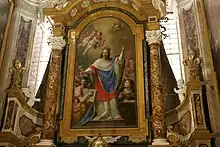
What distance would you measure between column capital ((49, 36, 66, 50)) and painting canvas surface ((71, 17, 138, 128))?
1.11ft

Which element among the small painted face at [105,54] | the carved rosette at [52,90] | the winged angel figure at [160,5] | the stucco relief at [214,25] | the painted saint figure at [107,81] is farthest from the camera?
the winged angel figure at [160,5]

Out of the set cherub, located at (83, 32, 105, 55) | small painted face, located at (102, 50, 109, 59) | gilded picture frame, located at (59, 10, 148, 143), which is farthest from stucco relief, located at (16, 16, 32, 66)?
small painted face, located at (102, 50, 109, 59)

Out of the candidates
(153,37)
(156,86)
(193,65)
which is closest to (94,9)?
(153,37)

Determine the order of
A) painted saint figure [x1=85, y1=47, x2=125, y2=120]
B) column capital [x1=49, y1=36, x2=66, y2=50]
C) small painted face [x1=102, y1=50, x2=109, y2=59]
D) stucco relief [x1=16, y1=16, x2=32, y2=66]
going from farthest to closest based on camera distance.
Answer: stucco relief [x1=16, y1=16, x2=32, y2=66] → column capital [x1=49, y1=36, x2=66, y2=50] → small painted face [x1=102, y1=50, x2=109, y2=59] → painted saint figure [x1=85, y1=47, x2=125, y2=120]

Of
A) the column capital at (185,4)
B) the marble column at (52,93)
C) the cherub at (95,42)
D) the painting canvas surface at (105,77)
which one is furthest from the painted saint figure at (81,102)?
the column capital at (185,4)

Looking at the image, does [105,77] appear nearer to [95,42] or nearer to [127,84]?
[127,84]

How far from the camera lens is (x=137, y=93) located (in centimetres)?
773

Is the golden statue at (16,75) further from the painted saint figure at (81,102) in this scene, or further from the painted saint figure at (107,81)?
the painted saint figure at (107,81)

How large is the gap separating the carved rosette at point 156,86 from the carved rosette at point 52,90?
1963 millimetres

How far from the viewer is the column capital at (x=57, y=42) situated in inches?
333

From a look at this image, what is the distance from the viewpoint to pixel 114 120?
24.6 feet

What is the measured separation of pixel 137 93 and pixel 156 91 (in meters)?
0.39

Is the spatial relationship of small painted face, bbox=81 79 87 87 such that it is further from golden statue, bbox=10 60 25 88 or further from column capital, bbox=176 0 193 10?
column capital, bbox=176 0 193 10

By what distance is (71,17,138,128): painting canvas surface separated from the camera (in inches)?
298
